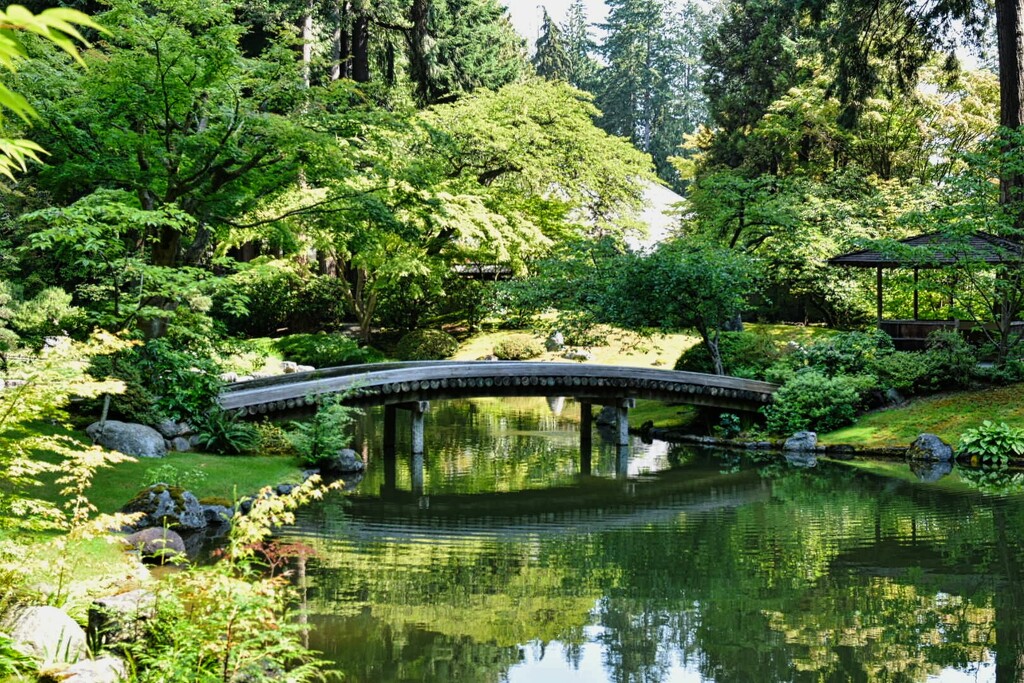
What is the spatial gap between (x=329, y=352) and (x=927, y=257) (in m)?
15.6

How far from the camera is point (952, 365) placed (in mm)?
18672

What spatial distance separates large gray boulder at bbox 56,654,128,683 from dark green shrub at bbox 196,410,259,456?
8.42 m

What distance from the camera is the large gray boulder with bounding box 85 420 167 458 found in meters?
12.4

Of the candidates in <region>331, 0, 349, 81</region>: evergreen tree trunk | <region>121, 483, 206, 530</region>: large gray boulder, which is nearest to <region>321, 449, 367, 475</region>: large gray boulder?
<region>121, 483, 206, 530</region>: large gray boulder

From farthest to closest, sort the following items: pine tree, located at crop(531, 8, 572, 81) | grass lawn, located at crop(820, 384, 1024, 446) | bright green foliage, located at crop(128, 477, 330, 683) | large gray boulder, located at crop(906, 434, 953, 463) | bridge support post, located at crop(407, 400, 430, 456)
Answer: pine tree, located at crop(531, 8, 572, 81), bridge support post, located at crop(407, 400, 430, 456), grass lawn, located at crop(820, 384, 1024, 446), large gray boulder, located at crop(906, 434, 953, 463), bright green foliage, located at crop(128, 477, 330, 683)

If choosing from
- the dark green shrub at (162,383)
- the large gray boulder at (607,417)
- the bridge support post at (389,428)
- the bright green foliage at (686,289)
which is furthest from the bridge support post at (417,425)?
the large gray boulder at (607,417)

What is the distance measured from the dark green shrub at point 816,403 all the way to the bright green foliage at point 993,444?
7.87ft

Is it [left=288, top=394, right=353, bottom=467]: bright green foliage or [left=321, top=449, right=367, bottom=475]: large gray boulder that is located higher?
[left=288, top=394, right=353, bottom=467]: bright green foliage

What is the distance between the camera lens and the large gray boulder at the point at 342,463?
1518cm

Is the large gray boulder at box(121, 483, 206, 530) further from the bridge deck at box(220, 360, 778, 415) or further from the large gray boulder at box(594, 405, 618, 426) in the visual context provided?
the large gray boulder at box(594, 405, 618, 426)

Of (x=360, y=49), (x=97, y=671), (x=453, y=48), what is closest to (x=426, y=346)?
(x=360, y=49)

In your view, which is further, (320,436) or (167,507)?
(320,436)

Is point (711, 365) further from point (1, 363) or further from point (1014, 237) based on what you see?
point (1, 363)

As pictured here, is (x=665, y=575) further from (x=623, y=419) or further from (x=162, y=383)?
(x=623, y=419)
